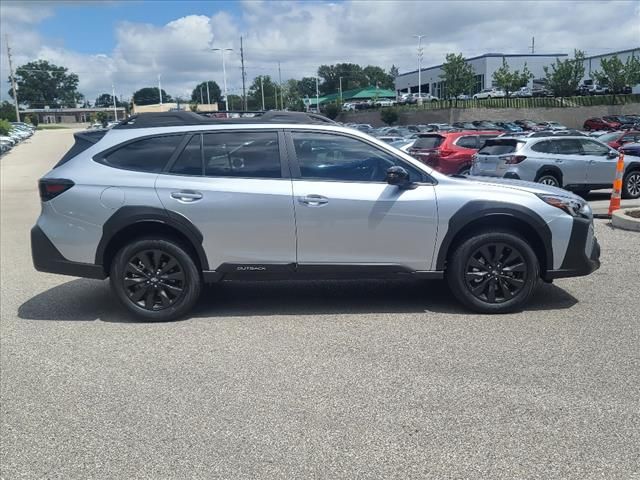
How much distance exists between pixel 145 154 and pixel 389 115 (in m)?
66.8

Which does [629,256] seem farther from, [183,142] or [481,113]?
[481,113]

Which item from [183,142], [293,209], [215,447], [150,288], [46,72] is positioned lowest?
[215,447]

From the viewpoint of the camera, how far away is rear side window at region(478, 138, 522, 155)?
13664 millimetres

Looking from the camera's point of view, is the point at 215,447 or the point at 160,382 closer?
the point at 215,447

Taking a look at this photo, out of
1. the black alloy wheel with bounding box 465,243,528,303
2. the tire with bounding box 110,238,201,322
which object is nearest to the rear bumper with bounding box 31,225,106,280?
the tire with bounding box 110,238,201,322

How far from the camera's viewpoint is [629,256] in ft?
25.8

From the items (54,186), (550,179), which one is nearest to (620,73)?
(550,179)

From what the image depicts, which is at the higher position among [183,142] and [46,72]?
[46,72]

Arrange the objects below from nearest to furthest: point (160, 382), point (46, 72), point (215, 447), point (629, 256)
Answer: point (215, 447) → point (160, 382) → point (629, 256) → point (46, 72)

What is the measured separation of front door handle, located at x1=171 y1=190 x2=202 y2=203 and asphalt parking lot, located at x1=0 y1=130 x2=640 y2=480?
114 cm

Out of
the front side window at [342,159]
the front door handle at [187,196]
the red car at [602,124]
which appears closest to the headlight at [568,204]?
the front side window at [342,159]

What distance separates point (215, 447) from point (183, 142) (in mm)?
3158

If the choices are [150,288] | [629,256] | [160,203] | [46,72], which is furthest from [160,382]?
[46,72]

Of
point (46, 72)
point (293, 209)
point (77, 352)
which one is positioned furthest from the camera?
point (46, 72)
